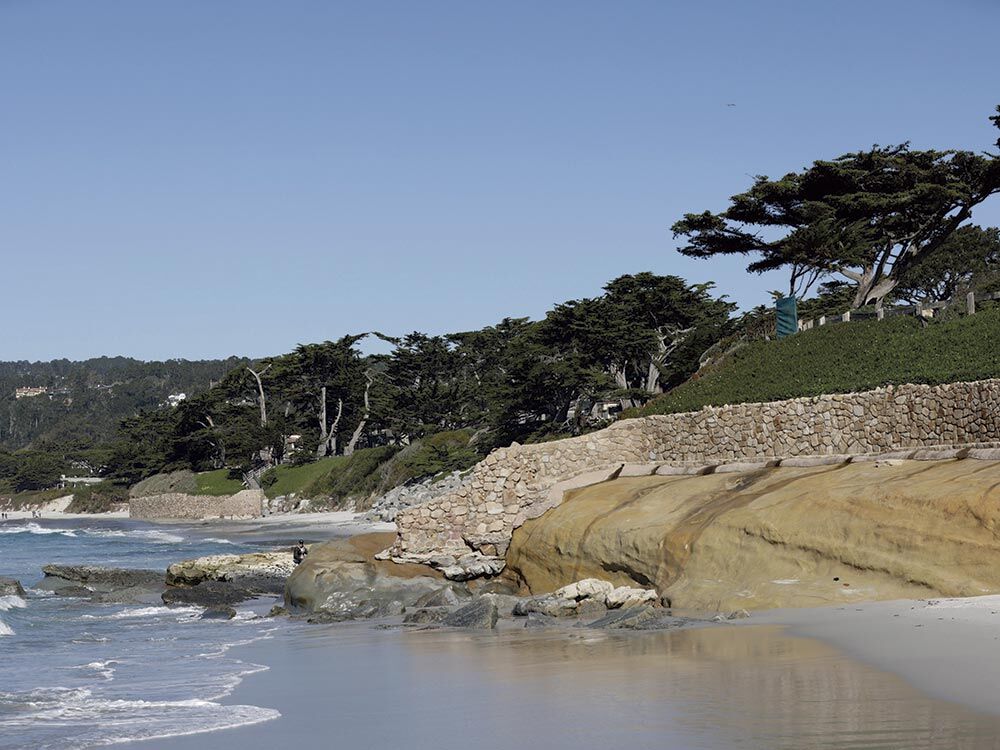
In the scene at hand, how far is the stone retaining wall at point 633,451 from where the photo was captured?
69.5 feet

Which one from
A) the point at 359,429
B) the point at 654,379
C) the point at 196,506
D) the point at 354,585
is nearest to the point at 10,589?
the point at 354,585

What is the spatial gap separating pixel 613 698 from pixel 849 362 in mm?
19910

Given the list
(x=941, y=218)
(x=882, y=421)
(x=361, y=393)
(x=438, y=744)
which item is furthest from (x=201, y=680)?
(x=361, y=393)

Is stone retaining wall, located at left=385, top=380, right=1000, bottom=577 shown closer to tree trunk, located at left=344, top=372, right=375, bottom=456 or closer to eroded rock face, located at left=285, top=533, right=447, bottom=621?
eroded rock face, located at left=285, top=533, right=447, bottom=621

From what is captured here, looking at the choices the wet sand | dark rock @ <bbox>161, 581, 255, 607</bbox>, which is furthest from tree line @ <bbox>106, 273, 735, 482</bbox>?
the wet sand

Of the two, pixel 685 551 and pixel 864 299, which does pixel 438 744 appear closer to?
pixel 685 551

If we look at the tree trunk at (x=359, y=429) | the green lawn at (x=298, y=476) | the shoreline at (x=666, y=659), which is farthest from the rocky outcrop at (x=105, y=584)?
the tree trunk at (x=359, y=429)

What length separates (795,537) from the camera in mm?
15570

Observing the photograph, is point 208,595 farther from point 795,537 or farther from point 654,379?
point 654,379

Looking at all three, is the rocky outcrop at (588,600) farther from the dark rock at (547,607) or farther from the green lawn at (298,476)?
the green lawn at (298,476)

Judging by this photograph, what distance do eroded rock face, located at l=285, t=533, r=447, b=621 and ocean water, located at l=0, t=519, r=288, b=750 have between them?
0.99 meters

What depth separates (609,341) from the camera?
49.8 meters

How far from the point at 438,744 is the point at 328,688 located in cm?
352

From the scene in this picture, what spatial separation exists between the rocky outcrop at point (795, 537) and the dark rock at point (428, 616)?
2.40 metres
